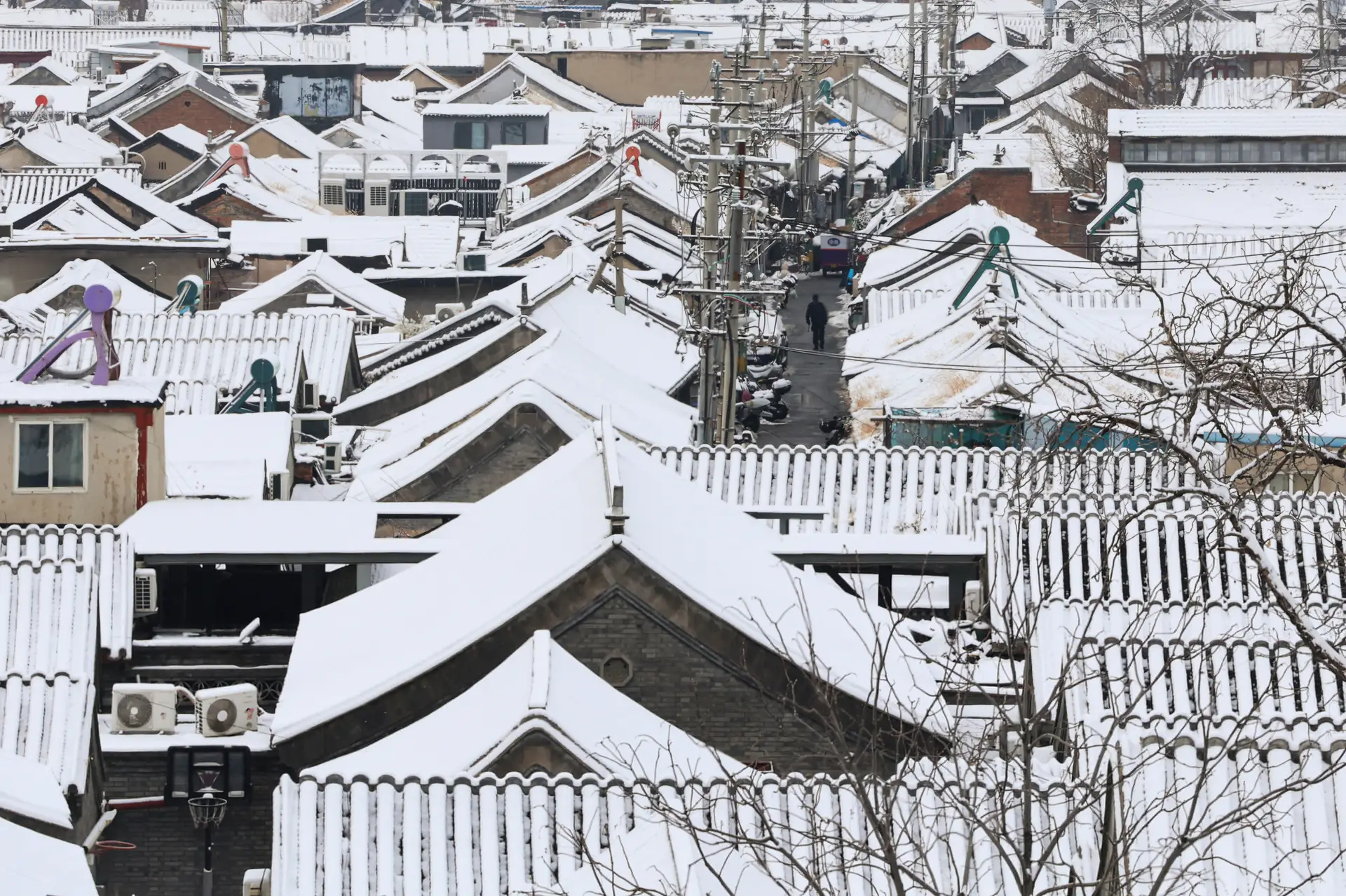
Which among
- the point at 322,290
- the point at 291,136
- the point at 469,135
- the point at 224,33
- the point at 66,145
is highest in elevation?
the point at 224,33

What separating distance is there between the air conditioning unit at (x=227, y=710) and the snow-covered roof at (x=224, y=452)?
21.2 ft

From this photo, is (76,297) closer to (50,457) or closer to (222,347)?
(222,347)

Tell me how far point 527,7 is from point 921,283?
88.2 meters

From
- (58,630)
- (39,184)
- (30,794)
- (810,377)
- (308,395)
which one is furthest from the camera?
(39,184)

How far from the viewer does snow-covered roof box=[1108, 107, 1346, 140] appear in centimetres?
6078

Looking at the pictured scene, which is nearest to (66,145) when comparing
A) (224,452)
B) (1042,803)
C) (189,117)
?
(189,117)

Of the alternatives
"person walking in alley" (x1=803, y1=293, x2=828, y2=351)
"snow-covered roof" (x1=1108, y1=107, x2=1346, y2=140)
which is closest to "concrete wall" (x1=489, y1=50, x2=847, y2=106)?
"snow-covered roof" (x1=1108, y1=107, x2=1346, y2=140)

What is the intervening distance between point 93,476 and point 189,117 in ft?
215

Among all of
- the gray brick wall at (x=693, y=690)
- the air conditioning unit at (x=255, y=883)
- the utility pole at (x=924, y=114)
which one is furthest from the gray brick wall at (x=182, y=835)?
the utility pole at (x=924, y=114)

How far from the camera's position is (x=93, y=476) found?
24625 millimetres

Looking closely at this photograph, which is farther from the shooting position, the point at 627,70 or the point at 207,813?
the point at 627,70

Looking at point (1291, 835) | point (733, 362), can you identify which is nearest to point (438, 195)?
point (733, 362)

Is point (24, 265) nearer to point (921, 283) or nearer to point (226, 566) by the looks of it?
point (921, 283)

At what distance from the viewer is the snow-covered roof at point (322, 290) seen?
153 feet
